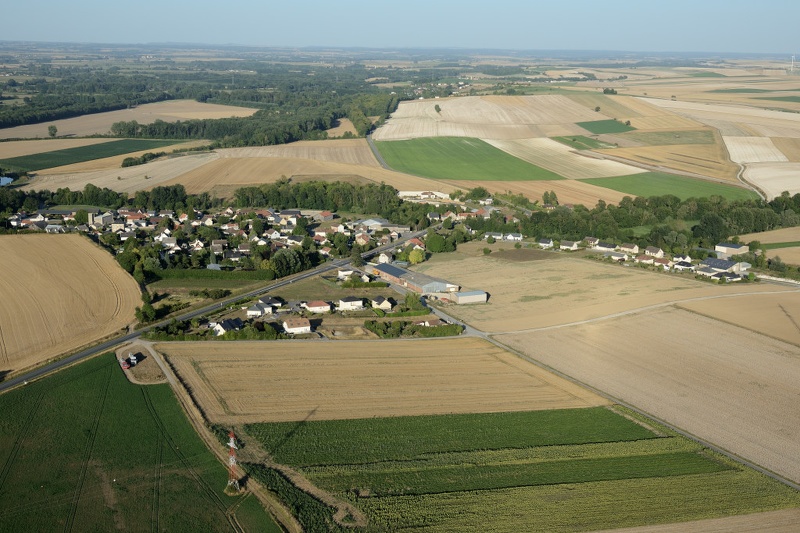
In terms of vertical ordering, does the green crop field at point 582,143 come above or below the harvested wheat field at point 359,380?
above

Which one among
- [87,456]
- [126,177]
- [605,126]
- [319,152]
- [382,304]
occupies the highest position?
[605,126]

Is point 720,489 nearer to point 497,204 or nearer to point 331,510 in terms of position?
point 331,510

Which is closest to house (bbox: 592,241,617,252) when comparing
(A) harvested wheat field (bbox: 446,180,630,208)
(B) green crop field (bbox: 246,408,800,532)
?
(A) harvested wheat field (bbox: 446,180,630,208)

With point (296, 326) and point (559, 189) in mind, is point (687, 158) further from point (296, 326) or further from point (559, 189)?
point (296, 326)

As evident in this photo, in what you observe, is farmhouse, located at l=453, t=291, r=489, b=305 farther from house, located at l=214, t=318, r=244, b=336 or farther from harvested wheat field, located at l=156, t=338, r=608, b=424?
house, located at l=214, t=318, r=244, b=336

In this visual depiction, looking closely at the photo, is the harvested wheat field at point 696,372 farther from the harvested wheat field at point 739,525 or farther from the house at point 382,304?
the house at point 382,304

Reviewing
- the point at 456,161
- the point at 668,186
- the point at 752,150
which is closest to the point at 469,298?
the point at 668,186

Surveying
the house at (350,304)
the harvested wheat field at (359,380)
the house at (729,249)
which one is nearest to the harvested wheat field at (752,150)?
the house at (729,249)

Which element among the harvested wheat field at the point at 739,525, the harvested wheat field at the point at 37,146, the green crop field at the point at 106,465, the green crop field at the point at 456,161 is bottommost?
the harvested wheat field at the point at 739,525
